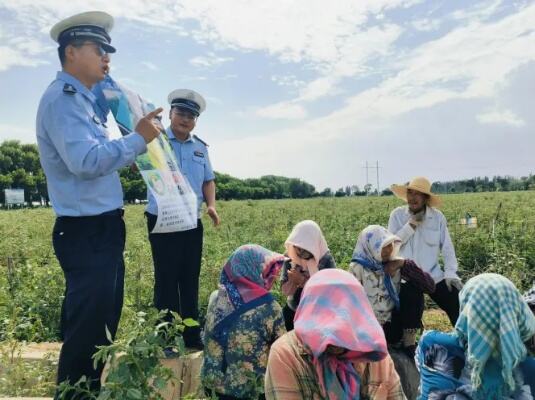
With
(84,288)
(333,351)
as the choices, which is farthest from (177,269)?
(333,351)

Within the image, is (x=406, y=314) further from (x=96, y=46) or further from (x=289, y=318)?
(x=96, y=46)

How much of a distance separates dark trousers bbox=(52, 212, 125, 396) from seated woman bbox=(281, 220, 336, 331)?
4.06 ft

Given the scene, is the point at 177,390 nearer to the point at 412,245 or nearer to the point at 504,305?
the point at 504,305

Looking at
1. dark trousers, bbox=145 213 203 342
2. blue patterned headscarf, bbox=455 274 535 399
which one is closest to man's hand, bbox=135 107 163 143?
dark trousers, bbox=145 213 203 342

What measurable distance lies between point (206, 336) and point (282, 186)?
7409 cm

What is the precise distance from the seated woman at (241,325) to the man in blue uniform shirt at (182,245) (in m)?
0.91

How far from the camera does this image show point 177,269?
3.25m

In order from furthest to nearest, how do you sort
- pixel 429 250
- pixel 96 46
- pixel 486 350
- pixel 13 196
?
pixel 13 196
pixel 429 250
pixel 96 46
pixel 486 350

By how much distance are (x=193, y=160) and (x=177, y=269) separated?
2.69 ft

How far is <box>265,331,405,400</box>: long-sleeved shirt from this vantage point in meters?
1.58

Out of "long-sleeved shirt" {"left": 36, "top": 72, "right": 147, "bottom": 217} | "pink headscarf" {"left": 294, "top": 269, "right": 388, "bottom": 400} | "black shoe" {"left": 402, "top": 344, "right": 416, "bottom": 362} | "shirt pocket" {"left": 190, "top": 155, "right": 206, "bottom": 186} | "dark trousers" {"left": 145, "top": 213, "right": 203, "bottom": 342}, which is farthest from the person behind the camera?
"shirt pocket" {"left": 190, "top": 155, "right": 206, "bottom": 186}

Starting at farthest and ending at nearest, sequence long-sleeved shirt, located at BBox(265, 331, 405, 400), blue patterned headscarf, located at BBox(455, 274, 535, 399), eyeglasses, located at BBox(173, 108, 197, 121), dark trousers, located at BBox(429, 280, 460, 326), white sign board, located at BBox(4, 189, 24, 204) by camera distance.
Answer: white sign board, located at BBox(4, 189, 24, 204) → dark trousers, located at BBox(429, 280, 460, 326) → eyeglasses, located at BBox(173, 108, 197, 121) → blue patterned headscarf, located at BBox(455, 274, 535, 399) → long-sleeved shirt, located at BBox(265, 331, 405, 400)

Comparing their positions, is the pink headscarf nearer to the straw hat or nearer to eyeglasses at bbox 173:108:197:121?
eyeglasses at bbox 173:108:197:121

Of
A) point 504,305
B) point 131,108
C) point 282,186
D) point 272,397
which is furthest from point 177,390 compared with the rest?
point 282,186
